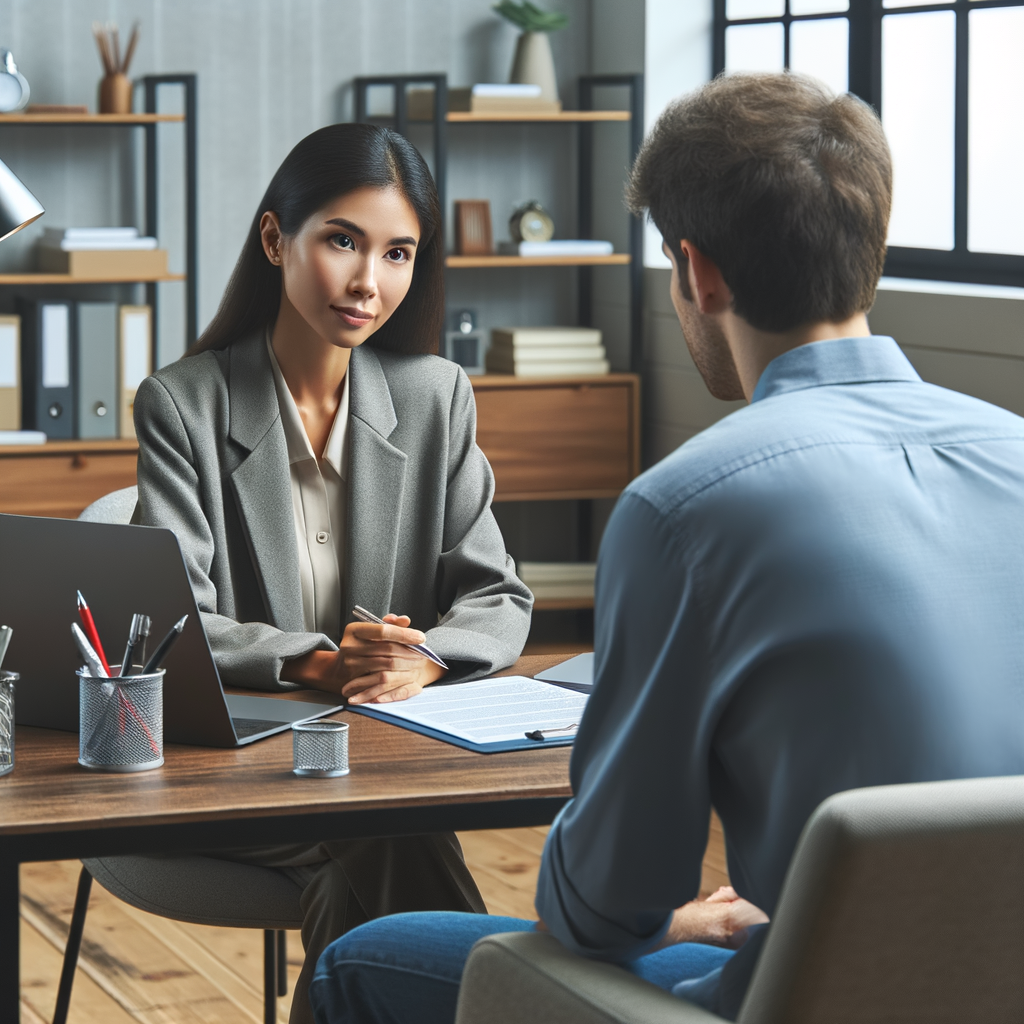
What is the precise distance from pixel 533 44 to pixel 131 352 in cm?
145

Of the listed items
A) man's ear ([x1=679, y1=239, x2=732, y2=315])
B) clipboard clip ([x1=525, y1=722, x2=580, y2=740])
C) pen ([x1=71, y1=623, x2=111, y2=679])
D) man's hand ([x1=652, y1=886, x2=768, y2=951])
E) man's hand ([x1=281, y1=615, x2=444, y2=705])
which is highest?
man's ear ([x1=679, y1=239, x2=732, y2=315])

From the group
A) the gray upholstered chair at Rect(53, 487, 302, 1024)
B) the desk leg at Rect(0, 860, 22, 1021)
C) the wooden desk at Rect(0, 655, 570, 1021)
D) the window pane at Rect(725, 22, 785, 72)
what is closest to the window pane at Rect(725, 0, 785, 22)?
the window pane at Rect(725, 22, 785, 72)

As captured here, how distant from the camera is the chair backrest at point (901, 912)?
91 cm

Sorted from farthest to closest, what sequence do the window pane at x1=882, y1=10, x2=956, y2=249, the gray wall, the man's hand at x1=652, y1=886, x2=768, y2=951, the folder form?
the gray wall < the folder < the window pane at x1=882, y1=10, x2=956, y2=249 < the man's hand at x1=652, y1=886, x2=768, y2=951

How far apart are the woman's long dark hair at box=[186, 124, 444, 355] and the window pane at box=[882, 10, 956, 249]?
181 centimetres

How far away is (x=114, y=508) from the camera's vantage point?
2.11 m

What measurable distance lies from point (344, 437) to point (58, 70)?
260cm

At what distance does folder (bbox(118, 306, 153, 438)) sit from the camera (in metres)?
4.03

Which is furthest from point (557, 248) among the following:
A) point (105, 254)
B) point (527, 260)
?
point (105, 254)

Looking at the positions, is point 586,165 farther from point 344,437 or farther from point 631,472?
point 344,437

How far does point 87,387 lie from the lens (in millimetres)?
4020

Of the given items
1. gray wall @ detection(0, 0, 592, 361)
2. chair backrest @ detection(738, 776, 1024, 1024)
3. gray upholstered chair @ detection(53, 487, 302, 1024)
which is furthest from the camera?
gray wall @ detection(0, 0, 592, 361)

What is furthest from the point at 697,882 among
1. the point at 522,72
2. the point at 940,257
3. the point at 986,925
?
the point at 522,72

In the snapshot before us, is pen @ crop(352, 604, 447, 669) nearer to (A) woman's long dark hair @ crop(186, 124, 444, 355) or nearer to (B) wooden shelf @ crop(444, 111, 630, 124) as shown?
(A) woman's long dark hair @ crop(186, 124, 444, 355)
